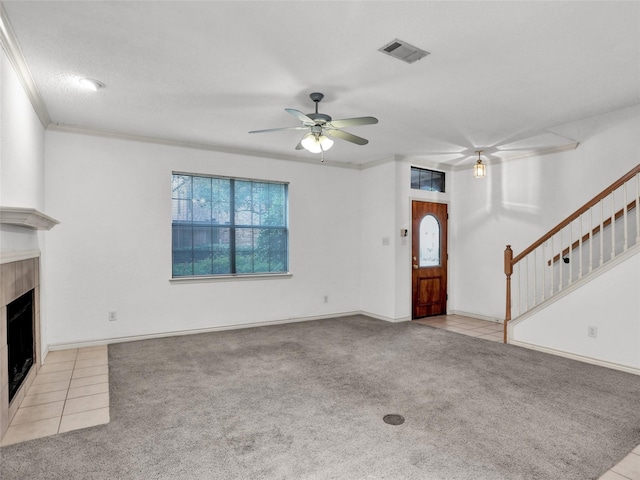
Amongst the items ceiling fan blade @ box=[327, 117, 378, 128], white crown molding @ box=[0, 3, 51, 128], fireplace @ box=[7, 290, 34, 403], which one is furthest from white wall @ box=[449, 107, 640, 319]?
fireplace @ box=[7, 290, 34, 403]

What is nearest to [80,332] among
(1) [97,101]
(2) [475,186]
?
(1) [97,101]

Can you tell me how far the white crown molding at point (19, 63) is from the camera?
2.46 meters

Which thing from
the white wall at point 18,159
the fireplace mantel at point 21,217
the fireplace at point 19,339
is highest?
the white wall at point 18,159

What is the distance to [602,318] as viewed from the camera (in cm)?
389

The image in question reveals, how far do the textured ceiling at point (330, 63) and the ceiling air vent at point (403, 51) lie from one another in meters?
0.05

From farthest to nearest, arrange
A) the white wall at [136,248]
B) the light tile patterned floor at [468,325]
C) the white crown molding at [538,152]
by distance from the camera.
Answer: the light tile patterned floor at [468,325] → the white crown molding at [538,152] → the white wall at [136,248]

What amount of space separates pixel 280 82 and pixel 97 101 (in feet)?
6.26

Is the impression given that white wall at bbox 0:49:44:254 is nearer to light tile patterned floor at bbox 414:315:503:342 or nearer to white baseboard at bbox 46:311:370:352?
white baseboard at bbox 46:311:370:352

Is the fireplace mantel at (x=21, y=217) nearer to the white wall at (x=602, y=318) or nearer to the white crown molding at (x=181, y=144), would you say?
the white crown molding at (x=181, y=144)

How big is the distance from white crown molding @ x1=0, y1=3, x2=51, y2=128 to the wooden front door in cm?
505

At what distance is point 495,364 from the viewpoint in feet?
13.0

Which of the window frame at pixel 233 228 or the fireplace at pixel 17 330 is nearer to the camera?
the fireplace at pixel 17 330

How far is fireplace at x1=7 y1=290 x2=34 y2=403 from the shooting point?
292 centimetres

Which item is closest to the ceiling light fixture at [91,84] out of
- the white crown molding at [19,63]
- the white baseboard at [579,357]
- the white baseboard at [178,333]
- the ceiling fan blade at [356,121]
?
the white crown molding at [19,63]
